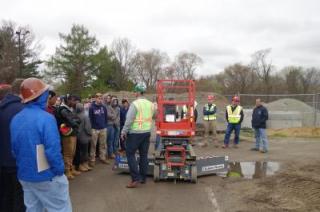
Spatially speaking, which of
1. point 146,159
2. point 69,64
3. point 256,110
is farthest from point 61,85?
point 146,159

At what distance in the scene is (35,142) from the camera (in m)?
4.05

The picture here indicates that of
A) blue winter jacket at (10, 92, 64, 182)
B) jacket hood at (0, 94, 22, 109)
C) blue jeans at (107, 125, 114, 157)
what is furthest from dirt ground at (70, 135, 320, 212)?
blue winter jacket at (10, 92, 64, 182)

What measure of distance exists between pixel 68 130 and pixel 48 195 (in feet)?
13.5

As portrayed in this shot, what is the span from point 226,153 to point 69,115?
268 inches

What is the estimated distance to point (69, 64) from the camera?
60.2 metres

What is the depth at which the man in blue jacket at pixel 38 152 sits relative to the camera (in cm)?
405

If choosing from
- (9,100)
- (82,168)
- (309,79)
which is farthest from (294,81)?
(9,100)

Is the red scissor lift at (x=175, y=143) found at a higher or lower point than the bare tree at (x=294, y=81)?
lower

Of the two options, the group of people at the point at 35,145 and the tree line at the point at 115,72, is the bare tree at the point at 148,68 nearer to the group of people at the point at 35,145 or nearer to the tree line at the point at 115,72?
the tree line at the point at 115,72

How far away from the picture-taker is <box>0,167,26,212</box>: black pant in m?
5.11

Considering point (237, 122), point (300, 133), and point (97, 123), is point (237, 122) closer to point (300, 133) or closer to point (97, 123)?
point (97, 123)

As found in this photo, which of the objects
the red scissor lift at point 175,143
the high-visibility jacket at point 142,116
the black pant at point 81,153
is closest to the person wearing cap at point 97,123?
the black pant at point 81,153

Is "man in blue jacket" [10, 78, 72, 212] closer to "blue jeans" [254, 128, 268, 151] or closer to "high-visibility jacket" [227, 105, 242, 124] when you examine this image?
"blue jeans" [254, 128, 268, 151]

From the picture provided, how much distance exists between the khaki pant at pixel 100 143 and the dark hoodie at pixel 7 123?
533 cm
